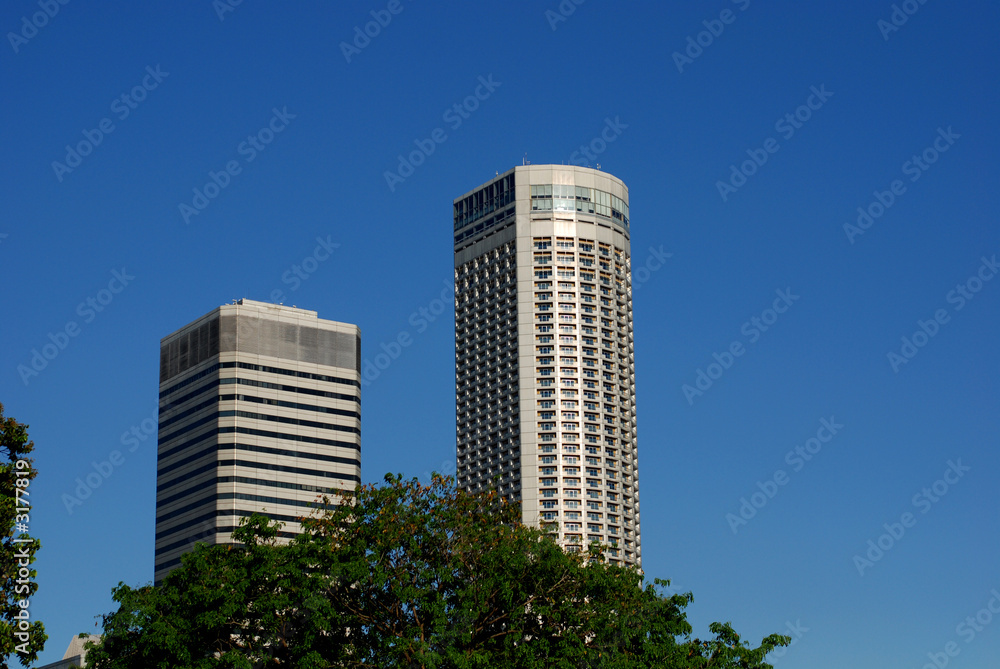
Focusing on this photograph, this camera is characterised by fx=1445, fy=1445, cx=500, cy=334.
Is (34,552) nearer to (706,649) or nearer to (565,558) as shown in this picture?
(565,558)

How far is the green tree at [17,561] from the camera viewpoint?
146 feet

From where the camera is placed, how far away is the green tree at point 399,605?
56.4m

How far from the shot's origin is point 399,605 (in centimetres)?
5778

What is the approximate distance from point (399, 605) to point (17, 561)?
1712 centimetres

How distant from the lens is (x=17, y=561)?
149 feet

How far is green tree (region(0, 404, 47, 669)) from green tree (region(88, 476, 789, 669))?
11.9 m

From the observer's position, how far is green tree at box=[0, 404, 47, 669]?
44.5m

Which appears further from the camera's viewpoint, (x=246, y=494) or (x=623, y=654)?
(x=246, y=494)

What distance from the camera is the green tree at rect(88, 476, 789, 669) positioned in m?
56.4

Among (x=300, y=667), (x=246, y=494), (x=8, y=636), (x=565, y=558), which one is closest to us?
(x=8, y=636)

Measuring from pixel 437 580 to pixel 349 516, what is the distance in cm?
514

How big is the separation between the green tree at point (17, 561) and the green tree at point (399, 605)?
11870 millimetres

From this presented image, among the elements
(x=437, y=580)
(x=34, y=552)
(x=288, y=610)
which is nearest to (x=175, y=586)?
(x=288, y=610)

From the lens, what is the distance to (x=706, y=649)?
6084cm
